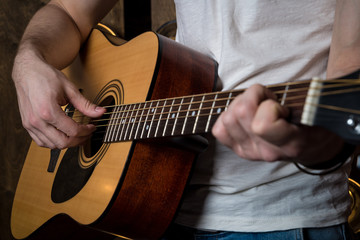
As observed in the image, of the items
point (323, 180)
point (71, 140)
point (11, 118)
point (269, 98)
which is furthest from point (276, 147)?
point (11, 118)

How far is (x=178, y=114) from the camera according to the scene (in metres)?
0.61

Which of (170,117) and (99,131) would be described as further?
(99,131)

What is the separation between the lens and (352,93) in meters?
0.38

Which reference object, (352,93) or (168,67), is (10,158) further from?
(352,93)

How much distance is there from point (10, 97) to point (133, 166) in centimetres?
126

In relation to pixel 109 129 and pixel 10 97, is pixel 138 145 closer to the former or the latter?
pixel 109 129

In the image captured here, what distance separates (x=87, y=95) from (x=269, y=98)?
70cm

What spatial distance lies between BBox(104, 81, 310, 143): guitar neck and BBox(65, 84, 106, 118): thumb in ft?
0.11

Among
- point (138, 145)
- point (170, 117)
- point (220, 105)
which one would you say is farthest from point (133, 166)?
point (220, 105)

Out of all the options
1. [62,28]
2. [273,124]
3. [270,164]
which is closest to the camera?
[273,124]

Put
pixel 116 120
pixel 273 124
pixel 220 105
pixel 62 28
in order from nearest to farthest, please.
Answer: pixel 273 124
pixel 220 105
pixel 116 120
pixel 62 28

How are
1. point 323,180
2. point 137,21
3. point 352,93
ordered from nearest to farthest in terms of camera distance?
point 352,93
point 323,180
point 137,21

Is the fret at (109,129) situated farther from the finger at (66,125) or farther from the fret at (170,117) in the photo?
the fret at (170,117)

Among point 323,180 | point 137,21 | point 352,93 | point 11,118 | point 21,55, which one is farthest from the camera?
point 137,21
